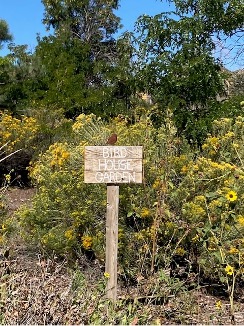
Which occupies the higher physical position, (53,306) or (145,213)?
(145,213)

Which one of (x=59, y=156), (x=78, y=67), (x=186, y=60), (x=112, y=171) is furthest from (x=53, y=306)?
(x=78, y=67)

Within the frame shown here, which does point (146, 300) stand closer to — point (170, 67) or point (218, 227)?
point (218, 227)

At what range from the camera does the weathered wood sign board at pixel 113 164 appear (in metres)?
3.57

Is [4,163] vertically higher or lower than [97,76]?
lower

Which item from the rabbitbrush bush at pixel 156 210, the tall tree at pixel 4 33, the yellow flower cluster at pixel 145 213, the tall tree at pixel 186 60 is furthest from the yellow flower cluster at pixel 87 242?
the tall tree at pixel 4 33

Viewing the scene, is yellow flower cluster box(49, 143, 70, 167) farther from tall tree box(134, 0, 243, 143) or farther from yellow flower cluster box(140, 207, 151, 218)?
tall tree box(134, 0, 243, 143)

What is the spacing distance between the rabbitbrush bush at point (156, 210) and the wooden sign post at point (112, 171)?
0.93 ft

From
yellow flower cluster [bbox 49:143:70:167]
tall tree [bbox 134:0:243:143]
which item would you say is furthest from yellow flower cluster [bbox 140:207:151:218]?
tall tree [bbox 134:0:243:143]

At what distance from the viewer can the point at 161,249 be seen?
4.15 meters

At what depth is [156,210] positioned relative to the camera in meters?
3.81

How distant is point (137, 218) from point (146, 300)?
947mm

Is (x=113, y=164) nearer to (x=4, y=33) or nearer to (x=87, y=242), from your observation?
(x=87, y=242)

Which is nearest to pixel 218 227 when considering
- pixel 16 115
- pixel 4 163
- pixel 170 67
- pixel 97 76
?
pixel 170 67

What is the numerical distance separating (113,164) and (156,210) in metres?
0.48
